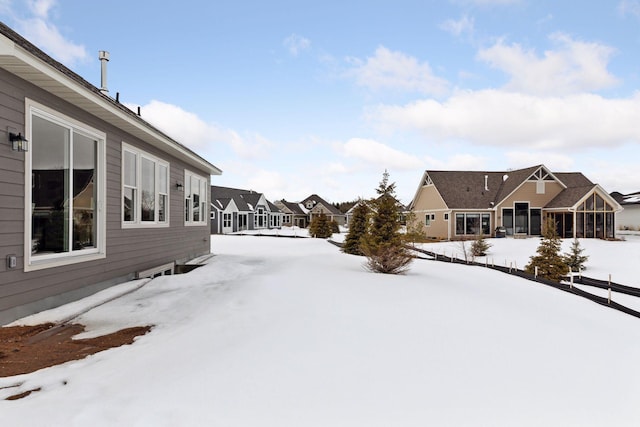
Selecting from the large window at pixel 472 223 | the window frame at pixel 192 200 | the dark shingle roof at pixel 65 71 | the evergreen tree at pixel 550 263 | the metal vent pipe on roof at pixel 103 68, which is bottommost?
the evergreen tree at pixel 550 263

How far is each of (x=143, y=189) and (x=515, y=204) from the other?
90.0ft

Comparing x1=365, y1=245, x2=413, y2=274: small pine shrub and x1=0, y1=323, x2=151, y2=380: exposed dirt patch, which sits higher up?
x1=365, y1=245, x2=413, y2=274: small pine shrub

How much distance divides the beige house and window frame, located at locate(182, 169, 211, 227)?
67.7 ft

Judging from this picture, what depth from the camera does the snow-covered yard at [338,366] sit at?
2.60m

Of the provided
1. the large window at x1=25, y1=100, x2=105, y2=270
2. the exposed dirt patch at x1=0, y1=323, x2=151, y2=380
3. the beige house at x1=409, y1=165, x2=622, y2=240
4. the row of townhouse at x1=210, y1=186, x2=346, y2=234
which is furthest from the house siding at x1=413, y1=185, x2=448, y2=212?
the exposed dirt patch at x1=0, y1=323, x2=151, y2=380

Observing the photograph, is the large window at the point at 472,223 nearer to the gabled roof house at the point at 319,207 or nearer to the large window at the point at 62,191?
the large window at the point at 62,191

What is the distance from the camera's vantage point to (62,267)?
557 centimetres

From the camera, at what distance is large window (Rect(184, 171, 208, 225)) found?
475 inches

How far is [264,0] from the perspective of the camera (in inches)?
562

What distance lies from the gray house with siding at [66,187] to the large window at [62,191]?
0.6 inches

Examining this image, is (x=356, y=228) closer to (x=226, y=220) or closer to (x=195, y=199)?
(x=195, y=199)

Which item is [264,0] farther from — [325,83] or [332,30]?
[325,83]

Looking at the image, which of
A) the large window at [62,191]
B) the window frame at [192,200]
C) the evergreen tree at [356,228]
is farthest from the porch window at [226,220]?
the large window at [62,191]

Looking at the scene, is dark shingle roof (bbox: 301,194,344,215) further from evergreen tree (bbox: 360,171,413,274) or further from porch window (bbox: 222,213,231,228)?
evergreen tree (bbox: 360,171,413,274)
